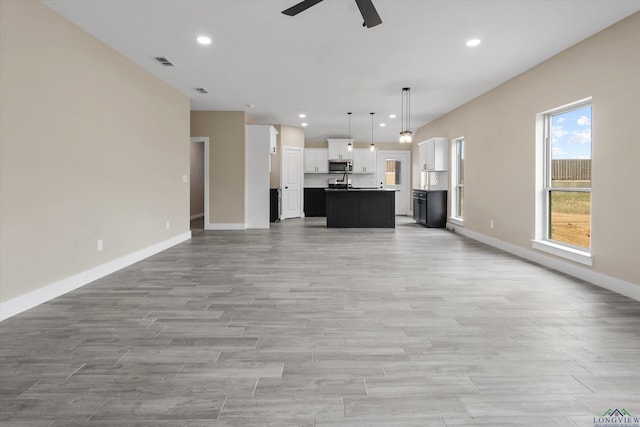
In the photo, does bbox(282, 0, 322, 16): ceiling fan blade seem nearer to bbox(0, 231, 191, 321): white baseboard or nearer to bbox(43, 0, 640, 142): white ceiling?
bbox(43, 0, 640, 142): white ceiling

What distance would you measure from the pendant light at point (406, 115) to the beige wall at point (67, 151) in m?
4.13

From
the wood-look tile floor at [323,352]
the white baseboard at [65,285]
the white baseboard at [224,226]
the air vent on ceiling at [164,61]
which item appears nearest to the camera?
the wood-look tile floor at [323,352]

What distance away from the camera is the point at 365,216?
8.29 m

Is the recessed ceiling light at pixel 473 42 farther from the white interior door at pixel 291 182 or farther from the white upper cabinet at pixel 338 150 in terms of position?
the white upper cabinet at pixel 338 150

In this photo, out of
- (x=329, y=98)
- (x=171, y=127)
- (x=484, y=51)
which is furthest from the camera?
Result: (x=329, y=98)

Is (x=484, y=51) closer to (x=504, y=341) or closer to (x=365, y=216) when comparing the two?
(x=504, y=341)

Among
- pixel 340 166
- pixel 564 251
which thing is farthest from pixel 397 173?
pixel 564 251

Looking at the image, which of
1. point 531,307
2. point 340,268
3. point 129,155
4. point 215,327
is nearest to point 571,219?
point 531,307

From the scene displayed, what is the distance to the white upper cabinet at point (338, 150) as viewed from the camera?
Result: 11.9m

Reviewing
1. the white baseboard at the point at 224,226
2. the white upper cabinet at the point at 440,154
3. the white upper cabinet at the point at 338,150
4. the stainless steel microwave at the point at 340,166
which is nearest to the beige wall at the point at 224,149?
the white baseboard at the point at 224,226

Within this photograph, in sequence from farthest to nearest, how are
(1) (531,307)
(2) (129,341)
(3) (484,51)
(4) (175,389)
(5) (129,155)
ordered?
(5) (129,155), (3) (484,51), (1) (531,307), (2) (129,341), (4) (175,389)

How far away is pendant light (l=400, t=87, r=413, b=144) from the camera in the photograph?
649cm

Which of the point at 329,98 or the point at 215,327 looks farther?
the point at 329,98

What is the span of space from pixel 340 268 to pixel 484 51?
317 centimetres
